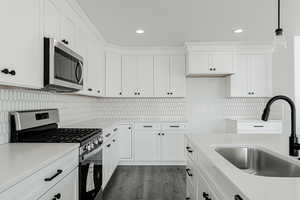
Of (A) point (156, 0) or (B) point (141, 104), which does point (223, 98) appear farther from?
(A) point (156, 0)

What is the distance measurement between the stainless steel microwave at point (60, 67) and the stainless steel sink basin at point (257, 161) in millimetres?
1514

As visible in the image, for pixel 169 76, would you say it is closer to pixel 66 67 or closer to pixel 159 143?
pixel 159 143

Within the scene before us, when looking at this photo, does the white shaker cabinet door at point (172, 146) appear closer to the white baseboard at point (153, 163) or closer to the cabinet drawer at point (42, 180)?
the white baseboard at point (153, 163)

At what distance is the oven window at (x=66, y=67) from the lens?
7.00ft

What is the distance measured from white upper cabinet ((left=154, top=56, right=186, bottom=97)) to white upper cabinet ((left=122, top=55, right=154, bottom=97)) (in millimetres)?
134

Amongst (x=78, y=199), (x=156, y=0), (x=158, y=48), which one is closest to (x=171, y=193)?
(x=78, y=199)

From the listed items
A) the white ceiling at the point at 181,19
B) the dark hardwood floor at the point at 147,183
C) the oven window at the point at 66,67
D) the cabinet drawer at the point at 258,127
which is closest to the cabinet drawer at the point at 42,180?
the oven window at the point at 66,67

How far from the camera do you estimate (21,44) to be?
164 centimetres

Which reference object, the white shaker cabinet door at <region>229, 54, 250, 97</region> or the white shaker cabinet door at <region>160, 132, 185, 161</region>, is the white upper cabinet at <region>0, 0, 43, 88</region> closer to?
the white shaker cabinet door at <region>160, 132, 185, 161</region>

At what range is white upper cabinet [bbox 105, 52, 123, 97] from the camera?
15.9 ft

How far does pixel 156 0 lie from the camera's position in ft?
8.78

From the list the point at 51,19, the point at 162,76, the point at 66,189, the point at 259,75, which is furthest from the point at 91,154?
the point at 259,75

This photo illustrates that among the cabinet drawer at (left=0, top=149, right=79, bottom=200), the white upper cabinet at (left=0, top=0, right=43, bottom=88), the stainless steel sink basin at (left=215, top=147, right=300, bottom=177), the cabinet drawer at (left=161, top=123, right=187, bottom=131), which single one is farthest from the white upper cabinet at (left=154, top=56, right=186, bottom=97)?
the cabinet drawer at (left=0, top=149, right=79, bottom=200)

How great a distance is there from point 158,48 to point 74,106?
7.08ft
